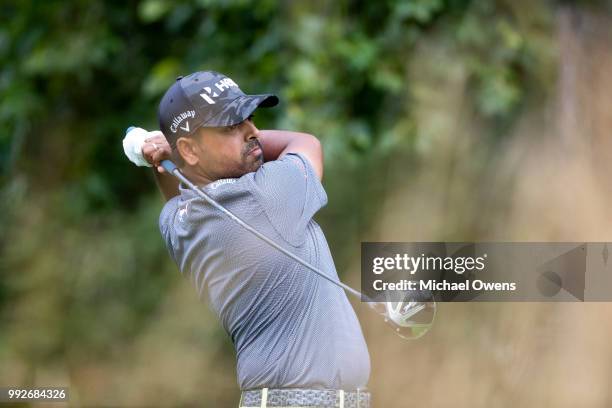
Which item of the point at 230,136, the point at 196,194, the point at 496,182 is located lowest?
the point at 196,194

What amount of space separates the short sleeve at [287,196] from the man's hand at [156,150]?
1.30 ft

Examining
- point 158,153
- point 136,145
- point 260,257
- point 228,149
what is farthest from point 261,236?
point 136,145

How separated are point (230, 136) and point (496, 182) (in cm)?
506

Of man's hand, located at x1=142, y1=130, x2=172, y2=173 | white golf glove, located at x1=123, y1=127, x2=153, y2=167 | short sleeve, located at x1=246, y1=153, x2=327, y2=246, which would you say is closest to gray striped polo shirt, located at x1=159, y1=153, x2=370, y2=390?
short sleeve, located at x1=246, y1=153, x2=327, y2=246

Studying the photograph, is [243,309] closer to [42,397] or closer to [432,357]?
[42,397]

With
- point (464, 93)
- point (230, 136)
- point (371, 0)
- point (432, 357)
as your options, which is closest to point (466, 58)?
point (464, 93)

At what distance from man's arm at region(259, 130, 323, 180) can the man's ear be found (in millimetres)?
295

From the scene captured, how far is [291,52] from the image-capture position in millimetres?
7992

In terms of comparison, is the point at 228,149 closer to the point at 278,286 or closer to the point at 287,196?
the point at 287,196

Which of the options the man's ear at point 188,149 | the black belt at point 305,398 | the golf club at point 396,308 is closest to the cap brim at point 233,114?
the man's ear at point 188,149

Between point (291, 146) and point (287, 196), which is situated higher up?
point (291, 146)

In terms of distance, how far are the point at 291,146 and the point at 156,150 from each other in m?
0.45

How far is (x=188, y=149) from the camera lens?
134 inches

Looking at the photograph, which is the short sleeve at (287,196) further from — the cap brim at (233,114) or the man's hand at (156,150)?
the man's hand at (156,150)
